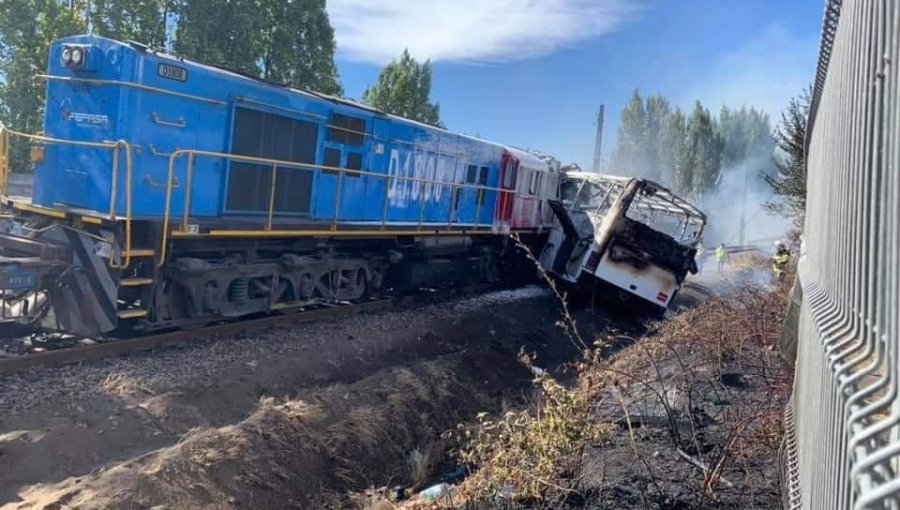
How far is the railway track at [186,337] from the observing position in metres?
7.46

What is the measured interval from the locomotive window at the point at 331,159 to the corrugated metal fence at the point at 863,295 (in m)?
9.48

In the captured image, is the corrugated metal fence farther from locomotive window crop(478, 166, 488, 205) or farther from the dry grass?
locomotive window crop(478, 166, 488, 205)

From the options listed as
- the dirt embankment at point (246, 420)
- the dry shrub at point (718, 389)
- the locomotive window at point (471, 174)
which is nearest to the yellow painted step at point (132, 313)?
Result: the dirt embankment at point (246, 420)

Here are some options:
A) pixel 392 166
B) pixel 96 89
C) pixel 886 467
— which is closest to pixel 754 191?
pixel 392 166

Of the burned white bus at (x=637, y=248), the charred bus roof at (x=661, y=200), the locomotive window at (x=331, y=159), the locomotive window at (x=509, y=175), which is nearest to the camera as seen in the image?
the locomotive window at (x=331, y=159)

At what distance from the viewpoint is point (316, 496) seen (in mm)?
6602

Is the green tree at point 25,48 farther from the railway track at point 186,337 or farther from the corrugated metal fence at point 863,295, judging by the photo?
the corrugated metal fence at point 863,295

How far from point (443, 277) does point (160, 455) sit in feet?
32.3

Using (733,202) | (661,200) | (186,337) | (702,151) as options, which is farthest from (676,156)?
(186,337)

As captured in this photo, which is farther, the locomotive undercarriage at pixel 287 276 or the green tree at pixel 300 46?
the green tree at pixel 300 46

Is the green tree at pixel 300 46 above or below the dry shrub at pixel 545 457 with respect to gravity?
above

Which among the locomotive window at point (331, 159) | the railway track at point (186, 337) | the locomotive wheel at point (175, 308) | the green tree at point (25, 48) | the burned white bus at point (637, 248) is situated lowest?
the railway track at point (186, 337)

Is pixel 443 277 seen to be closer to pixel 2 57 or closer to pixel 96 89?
pixel 96 89

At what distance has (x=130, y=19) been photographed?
2533 cm
